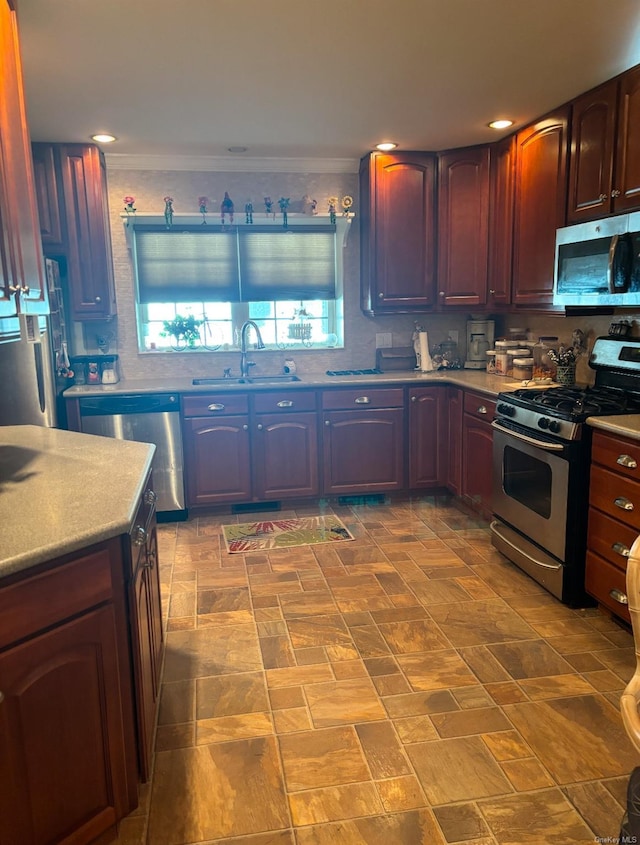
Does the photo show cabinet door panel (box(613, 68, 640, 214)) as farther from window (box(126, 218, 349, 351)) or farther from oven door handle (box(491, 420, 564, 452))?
window (box(126, 218, 349, 351))

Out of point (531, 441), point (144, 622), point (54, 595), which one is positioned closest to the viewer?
point (54, 595)

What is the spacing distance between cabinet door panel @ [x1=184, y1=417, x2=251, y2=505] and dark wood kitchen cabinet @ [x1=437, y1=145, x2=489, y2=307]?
1.77 metres

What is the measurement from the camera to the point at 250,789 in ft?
6.30

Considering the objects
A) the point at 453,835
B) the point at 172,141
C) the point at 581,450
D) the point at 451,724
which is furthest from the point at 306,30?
the point at 453,835

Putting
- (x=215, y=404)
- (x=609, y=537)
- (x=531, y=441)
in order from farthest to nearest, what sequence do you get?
(x=215, y=404)
(x=531, y=441)
(x=609, y=537)

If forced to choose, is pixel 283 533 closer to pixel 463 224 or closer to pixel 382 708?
pixel 382 708

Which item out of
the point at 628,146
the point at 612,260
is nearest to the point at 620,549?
the point at 612,260

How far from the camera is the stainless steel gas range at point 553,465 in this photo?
2893 millimetres

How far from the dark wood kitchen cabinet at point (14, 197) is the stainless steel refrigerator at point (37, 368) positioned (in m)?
0.10

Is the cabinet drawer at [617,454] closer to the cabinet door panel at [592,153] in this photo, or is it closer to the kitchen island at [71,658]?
the cabinet door panel at [592,153]

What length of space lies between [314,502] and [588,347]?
209 centimetres

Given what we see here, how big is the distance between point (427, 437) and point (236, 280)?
70.5 inches

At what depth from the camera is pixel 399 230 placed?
4512 mm

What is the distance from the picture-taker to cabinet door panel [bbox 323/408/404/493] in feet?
14.7
